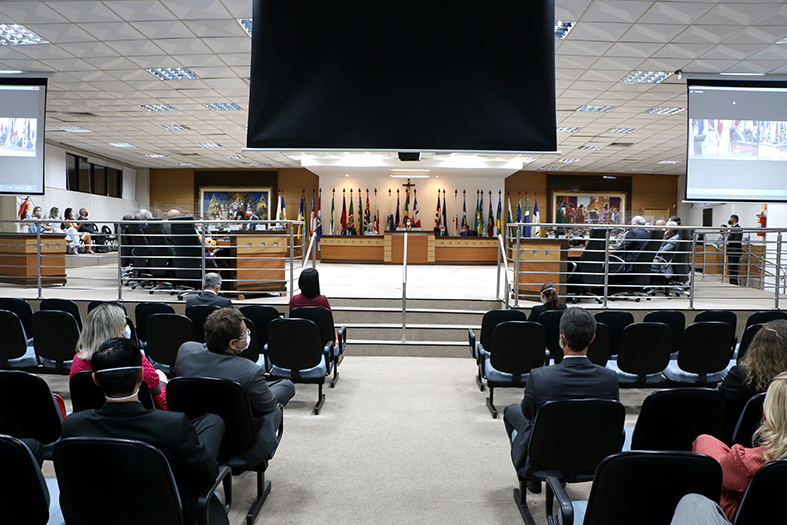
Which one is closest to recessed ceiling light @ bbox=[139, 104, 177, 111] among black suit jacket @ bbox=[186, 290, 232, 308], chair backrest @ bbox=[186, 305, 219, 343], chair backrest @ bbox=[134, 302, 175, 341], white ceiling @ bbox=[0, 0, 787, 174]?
white ceiling @ bbox=[0, 0, 787, 174]

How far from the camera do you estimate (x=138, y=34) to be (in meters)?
6.23

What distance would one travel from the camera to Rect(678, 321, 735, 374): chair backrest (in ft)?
12.9

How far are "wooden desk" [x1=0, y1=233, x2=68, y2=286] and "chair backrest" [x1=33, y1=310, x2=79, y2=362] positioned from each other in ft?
12.6

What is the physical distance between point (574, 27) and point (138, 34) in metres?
5.30

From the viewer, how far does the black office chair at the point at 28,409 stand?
90.8 inches

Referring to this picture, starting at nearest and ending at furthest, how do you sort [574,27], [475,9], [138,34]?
1. [475,9]
2. [574,27]
3. [138,34]

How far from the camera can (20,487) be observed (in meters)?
1.63

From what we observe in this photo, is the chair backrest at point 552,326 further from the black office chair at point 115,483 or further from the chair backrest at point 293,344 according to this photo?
the black office chair at point 115,483

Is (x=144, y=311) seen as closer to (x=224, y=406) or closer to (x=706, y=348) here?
(x=224, y=406)

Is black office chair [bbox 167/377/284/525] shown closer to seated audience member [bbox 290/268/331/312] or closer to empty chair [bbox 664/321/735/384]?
seated audience member [bbox 290/268/331/312]

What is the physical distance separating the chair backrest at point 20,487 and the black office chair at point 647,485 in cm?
181

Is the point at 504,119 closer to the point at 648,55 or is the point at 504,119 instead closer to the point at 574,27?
the point at 574,27

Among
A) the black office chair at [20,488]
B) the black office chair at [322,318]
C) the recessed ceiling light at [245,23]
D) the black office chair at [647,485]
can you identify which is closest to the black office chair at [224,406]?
the black office chair at [20,488]

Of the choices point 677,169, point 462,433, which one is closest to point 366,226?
point 677,169
